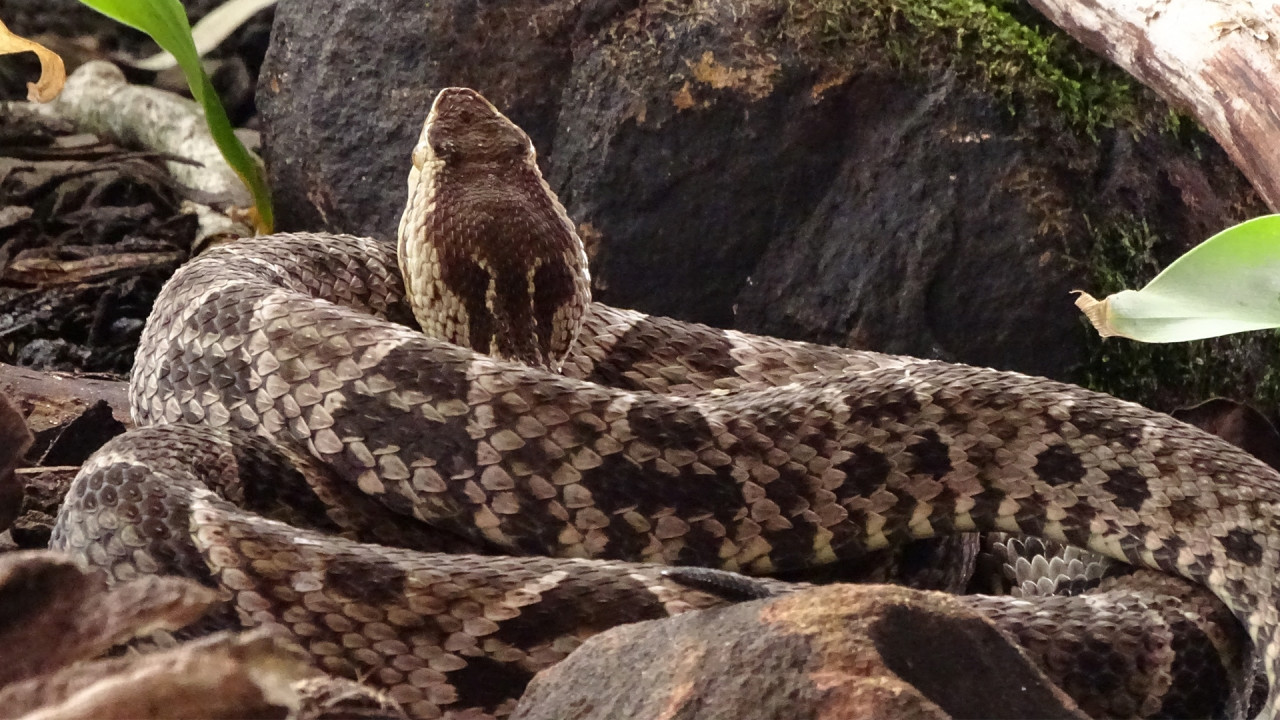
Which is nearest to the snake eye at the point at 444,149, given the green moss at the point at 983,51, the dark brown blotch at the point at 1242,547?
the green moss at the point at 983,51

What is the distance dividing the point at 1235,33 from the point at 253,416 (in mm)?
2390

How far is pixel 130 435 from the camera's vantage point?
2.27 metres

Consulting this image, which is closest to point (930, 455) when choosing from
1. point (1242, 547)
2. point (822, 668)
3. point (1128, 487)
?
point (1128, 487)

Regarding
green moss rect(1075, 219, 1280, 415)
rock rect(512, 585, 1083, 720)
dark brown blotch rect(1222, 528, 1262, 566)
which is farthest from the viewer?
green moss rect(1075, 219, 1280, 415)

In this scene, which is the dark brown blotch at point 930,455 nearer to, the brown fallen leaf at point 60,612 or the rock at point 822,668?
the rock at point 822,668

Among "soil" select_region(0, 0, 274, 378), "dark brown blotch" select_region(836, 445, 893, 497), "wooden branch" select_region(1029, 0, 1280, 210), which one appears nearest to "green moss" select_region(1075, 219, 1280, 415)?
"wooden branch" select_region(1029, 0, 1280, 210)

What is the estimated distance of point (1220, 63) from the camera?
2686 millimetres

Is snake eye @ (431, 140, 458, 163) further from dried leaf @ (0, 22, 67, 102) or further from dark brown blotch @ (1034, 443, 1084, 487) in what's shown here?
dark brown blotch @ (1034, 443, 1084, 487)

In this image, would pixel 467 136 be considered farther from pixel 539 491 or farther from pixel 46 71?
pixel 46 71

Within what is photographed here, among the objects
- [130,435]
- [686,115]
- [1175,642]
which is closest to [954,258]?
[686,115]

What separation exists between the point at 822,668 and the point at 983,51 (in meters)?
2.83

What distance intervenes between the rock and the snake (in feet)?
1.54

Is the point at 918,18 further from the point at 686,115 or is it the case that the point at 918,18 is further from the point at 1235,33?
the point at 1235,33

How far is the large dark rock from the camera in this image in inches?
136
